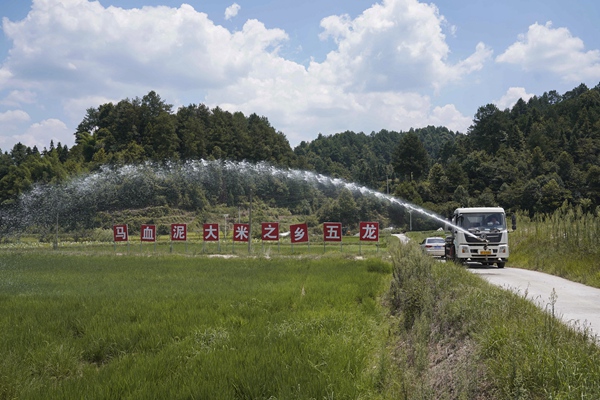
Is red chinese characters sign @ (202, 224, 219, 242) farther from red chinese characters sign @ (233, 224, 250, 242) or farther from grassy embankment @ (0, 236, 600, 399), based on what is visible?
grassy embankment @ (0, 236, 600, 399)

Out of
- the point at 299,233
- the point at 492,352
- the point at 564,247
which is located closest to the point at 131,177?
the point at 299,233

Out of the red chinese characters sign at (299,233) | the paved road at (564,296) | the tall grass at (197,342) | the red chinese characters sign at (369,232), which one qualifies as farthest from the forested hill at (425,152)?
the tall grass at (197,342)

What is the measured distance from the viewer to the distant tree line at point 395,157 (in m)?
69.5

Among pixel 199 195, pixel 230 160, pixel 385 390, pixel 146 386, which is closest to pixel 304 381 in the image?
pixel 385 390

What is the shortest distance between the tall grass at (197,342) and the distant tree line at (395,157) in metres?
52.9

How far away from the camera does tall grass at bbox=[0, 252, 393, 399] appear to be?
5656 mm

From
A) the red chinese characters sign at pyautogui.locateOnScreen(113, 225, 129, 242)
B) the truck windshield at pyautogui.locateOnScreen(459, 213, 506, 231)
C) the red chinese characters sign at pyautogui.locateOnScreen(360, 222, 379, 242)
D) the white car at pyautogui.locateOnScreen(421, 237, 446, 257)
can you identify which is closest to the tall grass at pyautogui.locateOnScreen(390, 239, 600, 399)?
the truck windshield at pyautogui.locateOnScreen(459, 213, 506, 231)

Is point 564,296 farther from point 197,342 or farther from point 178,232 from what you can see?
point 178,232

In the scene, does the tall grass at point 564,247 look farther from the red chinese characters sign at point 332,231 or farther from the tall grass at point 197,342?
the red chinese characters sign at point 332,231

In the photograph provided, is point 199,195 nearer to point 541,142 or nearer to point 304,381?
point 541,142

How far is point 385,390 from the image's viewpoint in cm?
578

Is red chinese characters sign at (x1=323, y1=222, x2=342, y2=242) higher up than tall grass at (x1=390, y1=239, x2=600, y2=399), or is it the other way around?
red chinese characters sign at (x1=323, y1=222, x2=342, y2=242)

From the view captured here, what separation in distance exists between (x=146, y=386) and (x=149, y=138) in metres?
96.6

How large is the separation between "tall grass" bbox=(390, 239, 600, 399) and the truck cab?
11.1 meters
